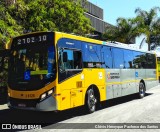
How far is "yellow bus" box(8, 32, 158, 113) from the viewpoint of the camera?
9.84 m

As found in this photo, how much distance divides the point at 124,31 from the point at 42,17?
97.8 feet

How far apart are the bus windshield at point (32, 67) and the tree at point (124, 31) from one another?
37.1m

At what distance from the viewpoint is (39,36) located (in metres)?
10.4

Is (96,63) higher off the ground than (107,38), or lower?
lower

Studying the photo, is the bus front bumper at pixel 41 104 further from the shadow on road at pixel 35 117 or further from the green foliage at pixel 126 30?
the green foliage at pixel 126 30

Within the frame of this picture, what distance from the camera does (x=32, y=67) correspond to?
10.1 m

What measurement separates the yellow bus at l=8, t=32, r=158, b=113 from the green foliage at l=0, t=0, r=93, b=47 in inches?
143

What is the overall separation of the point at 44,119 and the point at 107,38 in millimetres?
37853

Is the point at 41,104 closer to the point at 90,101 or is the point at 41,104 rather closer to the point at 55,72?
the point at 55,72

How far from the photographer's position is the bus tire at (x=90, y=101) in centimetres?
1181

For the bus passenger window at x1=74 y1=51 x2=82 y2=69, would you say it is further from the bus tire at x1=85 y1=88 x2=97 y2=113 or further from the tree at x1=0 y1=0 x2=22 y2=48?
the tree at x1=0 y1=0 x2=22 y2=48

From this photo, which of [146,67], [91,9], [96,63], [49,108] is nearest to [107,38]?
[91,9]

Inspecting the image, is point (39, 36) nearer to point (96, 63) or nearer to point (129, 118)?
point (96, 63)

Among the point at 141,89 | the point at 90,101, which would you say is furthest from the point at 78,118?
the point at 141,89
